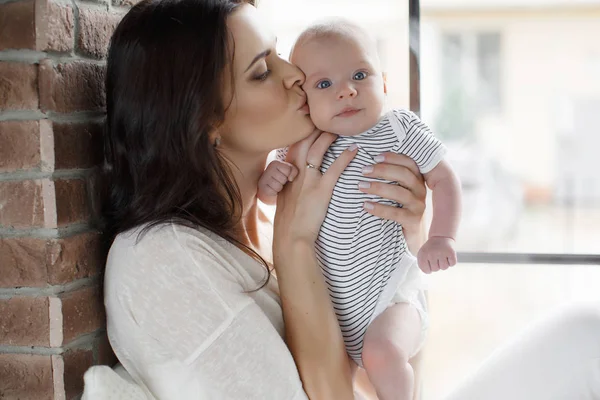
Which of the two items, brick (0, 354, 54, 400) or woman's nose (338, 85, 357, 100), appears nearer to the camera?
brick (0, 354, 54, 400)

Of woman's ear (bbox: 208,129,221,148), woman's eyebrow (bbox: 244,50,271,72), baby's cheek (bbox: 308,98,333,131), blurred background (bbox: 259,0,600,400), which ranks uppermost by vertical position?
woman's eyebrow (bbox: 244,50,271,72)

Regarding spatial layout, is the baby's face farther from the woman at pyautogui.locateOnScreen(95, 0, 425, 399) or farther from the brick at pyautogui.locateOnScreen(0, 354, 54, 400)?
the brick at pyautogui.locateOnScreen(0, 354, 54, 400)

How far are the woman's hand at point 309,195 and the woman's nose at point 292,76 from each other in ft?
0.48

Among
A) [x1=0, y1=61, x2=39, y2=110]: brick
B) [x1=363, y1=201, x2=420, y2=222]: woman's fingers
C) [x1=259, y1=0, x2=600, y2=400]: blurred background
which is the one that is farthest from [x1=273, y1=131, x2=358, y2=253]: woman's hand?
[x1=259, y1=0, x2=600, y2=400]: blurred background

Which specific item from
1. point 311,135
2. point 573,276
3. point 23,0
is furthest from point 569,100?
point 23,0

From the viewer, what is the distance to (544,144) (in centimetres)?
800

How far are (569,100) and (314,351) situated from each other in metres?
6.34

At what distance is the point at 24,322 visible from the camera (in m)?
1.37

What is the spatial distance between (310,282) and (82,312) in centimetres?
51

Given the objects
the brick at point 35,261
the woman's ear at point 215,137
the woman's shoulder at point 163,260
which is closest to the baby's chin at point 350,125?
the woman's ear at point 215,137

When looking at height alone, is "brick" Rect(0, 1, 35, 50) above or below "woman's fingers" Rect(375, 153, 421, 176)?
above

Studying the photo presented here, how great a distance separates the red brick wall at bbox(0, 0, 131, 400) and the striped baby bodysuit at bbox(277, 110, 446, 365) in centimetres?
57

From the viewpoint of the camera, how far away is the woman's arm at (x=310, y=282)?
148 centimetres

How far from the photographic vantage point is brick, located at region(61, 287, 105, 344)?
1.37 m
